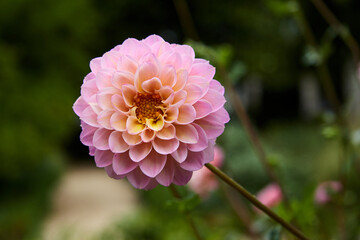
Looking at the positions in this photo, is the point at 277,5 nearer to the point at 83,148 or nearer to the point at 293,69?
the point at 293,69

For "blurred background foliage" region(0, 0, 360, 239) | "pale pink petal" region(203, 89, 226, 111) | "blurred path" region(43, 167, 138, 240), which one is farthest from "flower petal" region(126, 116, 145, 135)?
"blurred path" region(43, 167, 138, 240)

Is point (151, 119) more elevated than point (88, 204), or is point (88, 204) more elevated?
point (151, 119)

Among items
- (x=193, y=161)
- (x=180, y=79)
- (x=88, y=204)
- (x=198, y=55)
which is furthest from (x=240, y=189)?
(x=88, y=204)

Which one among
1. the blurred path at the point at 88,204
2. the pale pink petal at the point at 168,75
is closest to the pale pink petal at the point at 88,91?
the pale pink petal at the point at 168,75

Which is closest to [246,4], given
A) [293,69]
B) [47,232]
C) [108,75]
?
[293,69]

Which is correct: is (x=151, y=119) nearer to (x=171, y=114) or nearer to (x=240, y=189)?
(x=171, y=114)
